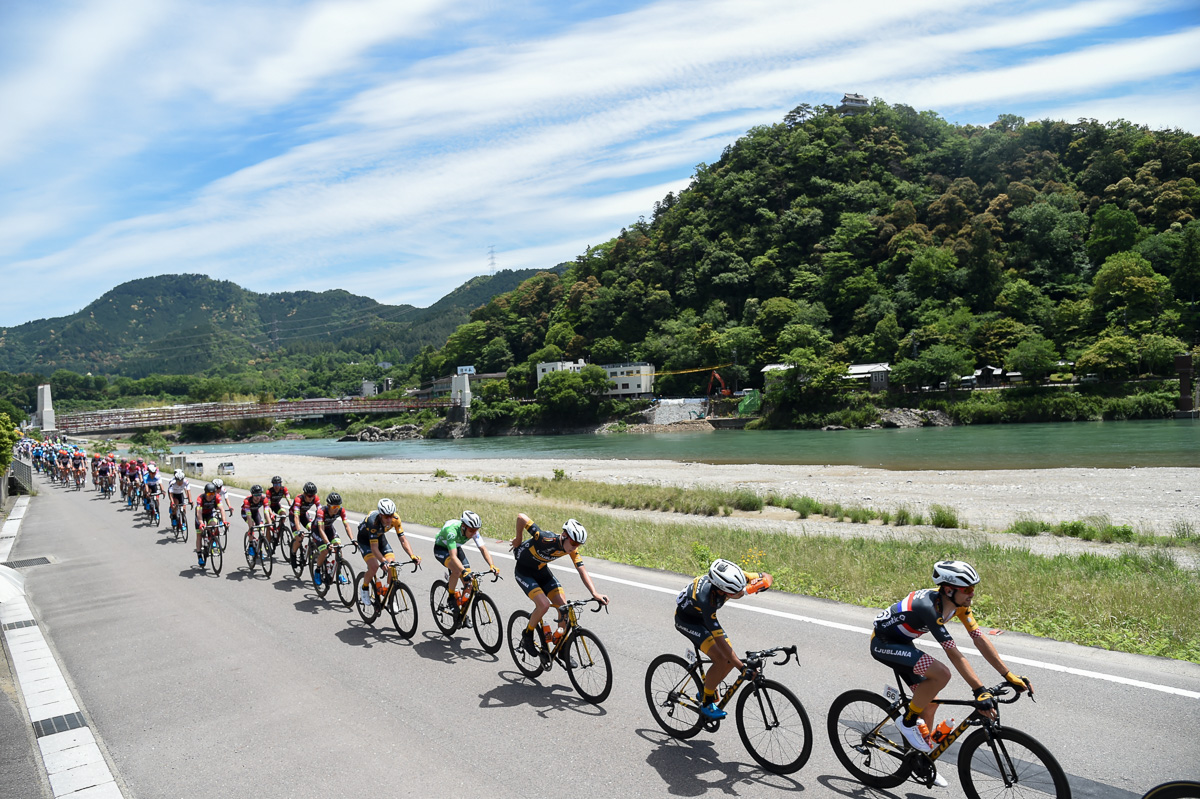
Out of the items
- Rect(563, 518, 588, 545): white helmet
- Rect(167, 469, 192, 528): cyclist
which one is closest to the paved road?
Rect(563, 518, 588, 545): white helmet

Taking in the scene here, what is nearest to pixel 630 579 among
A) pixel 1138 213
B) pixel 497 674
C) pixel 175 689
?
pixel 497 674

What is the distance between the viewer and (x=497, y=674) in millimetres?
7715

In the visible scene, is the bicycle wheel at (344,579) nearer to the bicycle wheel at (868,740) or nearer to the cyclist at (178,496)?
the bicycle wheel at (868,740)

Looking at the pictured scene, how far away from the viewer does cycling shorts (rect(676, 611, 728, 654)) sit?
550 centimetres

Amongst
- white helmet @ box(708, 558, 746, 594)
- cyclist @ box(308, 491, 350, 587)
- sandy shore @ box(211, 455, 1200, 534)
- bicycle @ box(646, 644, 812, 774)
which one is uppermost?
white helmet @ box(708, 558, 746, 594)

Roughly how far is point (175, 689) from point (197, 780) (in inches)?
99.6

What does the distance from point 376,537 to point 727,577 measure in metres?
5.88

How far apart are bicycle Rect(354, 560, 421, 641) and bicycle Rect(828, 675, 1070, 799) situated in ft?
18.1

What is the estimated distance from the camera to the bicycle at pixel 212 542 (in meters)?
13.9

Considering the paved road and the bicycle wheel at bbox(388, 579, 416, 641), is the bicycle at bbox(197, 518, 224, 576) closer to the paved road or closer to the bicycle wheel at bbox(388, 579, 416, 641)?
the paved road

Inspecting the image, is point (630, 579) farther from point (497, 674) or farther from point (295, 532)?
point (295, 532)

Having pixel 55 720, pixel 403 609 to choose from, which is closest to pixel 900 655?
pixel 403 609

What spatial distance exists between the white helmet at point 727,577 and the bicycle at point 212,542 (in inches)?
485

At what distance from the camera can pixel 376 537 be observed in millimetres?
9406
